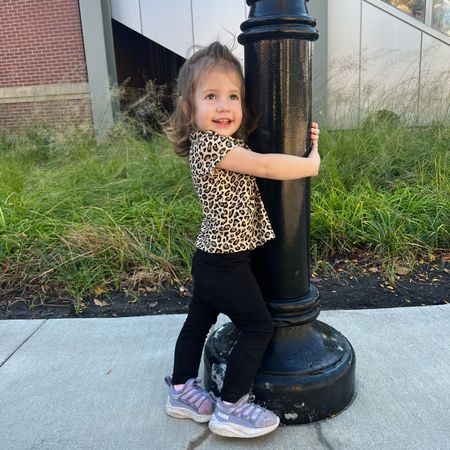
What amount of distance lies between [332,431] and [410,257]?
2056 millimetres

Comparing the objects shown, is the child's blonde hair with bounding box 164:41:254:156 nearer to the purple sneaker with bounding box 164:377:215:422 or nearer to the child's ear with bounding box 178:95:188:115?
the child's ear with bounding box 178:95:188:115

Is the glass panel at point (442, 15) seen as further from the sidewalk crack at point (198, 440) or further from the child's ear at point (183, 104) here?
the sidewalk crack at point (198, 440)

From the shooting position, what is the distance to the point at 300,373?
1943mm

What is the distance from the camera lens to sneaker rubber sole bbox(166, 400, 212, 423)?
1957 millimetres

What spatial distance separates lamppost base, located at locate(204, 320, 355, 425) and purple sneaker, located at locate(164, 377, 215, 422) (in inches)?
3.2

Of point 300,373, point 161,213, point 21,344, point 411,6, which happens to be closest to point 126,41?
point 411,6

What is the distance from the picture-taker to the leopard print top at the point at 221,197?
1761mm

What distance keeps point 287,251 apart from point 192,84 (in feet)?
2.50

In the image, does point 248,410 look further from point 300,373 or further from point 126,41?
point 126,41

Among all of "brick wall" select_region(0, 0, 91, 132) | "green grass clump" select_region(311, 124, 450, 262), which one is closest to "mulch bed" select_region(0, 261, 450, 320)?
"green grass clump" select_region(311, 124, 450, 262)

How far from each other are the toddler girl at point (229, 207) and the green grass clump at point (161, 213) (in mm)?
1546

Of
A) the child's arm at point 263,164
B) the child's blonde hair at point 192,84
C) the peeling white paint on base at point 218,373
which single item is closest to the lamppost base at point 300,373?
the peeling white paint on base at point 218,373

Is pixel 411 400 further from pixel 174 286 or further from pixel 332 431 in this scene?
pixel 174 286

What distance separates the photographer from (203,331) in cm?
207
